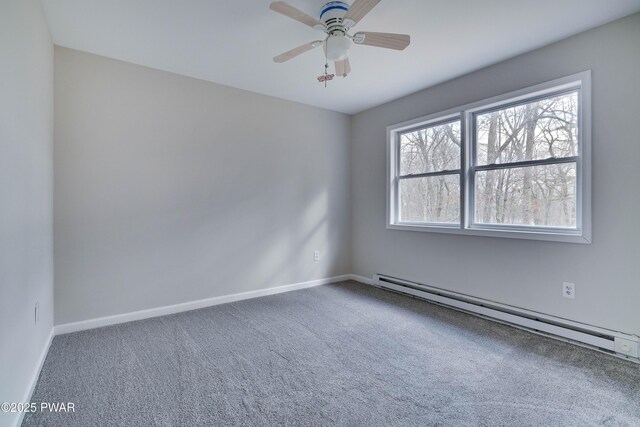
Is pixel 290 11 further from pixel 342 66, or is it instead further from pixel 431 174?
pixel 431 174

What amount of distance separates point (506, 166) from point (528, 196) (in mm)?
342

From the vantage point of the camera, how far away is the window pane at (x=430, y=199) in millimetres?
3396

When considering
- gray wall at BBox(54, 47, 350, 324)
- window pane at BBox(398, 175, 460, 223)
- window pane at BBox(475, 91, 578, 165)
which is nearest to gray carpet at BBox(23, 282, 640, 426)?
gray wall at BBox(54, 47, 350, 324)

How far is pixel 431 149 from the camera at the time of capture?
3660 millimetres

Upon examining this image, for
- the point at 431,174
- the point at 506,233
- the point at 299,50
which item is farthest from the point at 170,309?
the point at 506,233

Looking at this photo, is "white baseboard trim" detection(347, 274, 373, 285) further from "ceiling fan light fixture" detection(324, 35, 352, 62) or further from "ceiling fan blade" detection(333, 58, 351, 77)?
"ceiling fan light fixture" detection(324, 35, 352, 62)

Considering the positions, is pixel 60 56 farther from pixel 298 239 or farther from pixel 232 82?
pixel 298 239

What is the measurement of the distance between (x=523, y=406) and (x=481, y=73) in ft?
9.41

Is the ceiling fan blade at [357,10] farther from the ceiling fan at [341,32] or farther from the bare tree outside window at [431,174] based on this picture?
the bare tree outside window at [431,174]

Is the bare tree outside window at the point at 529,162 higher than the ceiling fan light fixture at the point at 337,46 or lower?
lower

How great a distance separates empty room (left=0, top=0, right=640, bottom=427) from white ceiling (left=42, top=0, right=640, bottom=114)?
0.07ft

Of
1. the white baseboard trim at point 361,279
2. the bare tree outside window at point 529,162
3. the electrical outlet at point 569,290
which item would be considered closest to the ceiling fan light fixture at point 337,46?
the bare tree outside window at point 529,162

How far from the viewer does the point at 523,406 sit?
5.53 feet

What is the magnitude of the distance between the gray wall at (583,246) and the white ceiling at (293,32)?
0.16 metres
